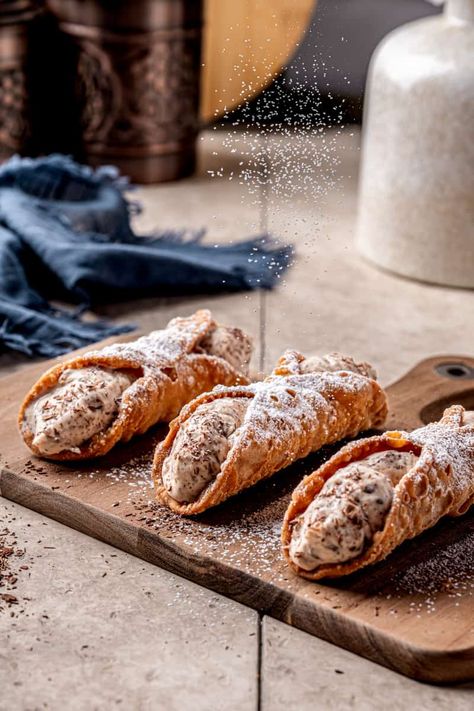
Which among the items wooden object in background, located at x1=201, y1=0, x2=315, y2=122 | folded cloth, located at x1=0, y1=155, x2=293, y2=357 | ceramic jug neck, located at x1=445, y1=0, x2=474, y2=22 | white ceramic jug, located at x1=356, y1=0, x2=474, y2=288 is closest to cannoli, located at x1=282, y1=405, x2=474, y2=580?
folded cloth, located at x1=0, y1=155, x2=293, y2=357

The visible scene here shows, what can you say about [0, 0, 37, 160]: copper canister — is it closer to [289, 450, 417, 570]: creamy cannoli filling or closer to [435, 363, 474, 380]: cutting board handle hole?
[435, 363, 474, 380]: cutting board handle hole

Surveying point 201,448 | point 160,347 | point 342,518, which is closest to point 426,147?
point 160,347

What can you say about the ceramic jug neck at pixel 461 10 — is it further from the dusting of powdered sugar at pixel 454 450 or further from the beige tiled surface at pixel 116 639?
the beige tiled surface at pixel 116 639

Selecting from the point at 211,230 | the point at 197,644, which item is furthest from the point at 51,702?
the point at 211,230

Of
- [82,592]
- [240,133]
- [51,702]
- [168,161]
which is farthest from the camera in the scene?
[240,133]

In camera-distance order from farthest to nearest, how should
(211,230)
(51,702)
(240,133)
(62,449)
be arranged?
(240,133) < (211,230) < (62,449) < (51,702)

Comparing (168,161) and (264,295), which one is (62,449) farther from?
(168,161)
